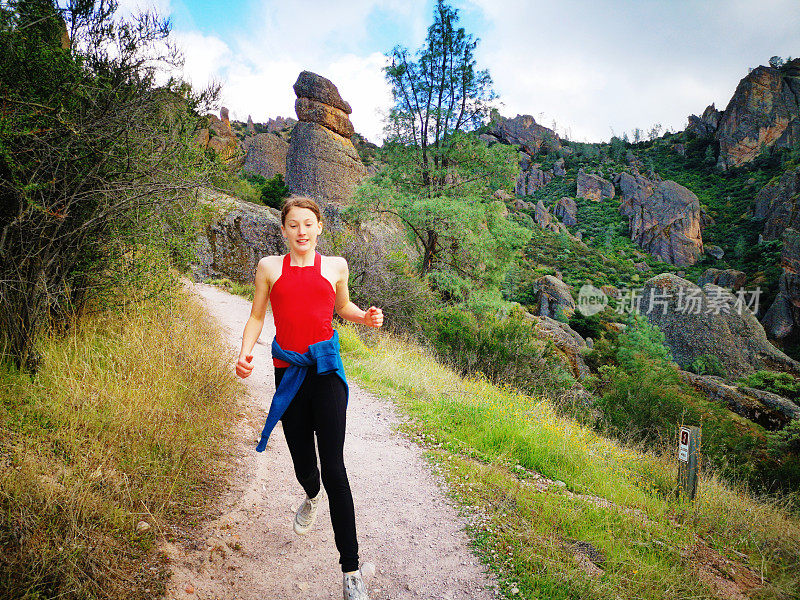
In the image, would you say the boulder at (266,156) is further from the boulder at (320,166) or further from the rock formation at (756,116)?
the rock formation at (756,116)

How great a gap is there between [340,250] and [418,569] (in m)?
9.76

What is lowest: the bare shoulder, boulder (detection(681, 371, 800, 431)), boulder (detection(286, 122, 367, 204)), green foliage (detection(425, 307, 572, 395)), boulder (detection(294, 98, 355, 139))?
boulder (detection(681, 371, 800, 431))

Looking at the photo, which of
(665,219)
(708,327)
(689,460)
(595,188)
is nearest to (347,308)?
(689,460)

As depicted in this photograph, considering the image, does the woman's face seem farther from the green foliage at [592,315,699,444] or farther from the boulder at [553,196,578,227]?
the boulder at [553,196,578,227]

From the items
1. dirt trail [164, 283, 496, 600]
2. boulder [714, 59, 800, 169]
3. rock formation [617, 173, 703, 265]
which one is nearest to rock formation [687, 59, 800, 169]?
boulder [714, 59, 800, 169]

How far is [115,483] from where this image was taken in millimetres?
2275

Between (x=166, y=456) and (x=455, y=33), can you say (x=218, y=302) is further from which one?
(x=455, y=33)

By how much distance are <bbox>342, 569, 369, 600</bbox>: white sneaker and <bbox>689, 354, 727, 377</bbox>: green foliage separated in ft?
110

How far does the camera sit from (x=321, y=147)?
21.5 m

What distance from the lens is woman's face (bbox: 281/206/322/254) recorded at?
223 centimetres

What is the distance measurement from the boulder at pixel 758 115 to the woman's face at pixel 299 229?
101m

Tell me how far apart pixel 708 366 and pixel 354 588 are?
1365 inches

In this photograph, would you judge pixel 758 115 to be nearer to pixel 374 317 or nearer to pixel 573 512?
pixel 573 512

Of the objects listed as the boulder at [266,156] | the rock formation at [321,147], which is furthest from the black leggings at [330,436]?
the boulder at [266,156]
